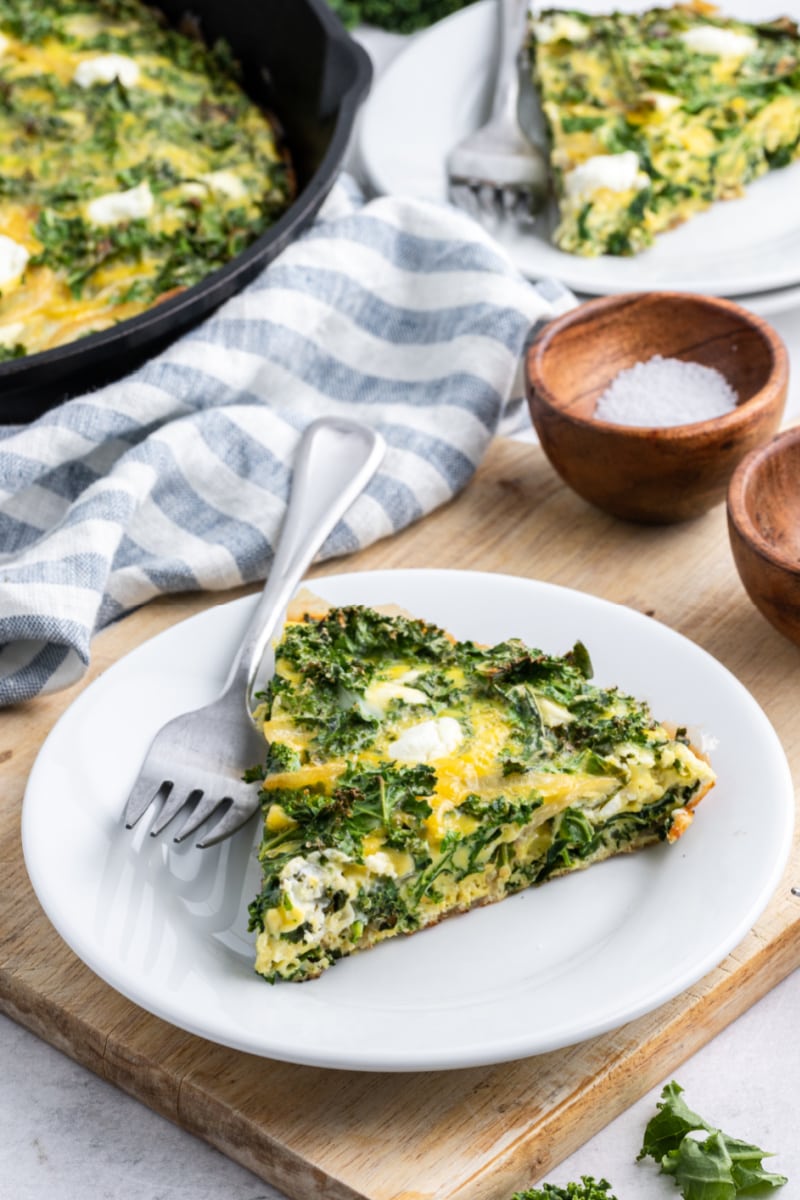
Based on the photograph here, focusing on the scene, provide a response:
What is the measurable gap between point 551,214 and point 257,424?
1393 mm

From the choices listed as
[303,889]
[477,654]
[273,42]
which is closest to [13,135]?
[273,42]

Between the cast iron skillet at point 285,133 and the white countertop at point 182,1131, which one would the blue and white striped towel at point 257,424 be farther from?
the white countertop at point 182,1131

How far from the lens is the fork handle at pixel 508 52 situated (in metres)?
4.73

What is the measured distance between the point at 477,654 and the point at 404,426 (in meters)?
1.03

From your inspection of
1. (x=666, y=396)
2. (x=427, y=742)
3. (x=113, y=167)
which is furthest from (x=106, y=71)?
(x=427, y=742)

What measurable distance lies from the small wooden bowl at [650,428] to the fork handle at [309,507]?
1.27 feet

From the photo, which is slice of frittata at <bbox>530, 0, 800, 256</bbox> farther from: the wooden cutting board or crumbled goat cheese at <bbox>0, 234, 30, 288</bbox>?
the wooden cutting board

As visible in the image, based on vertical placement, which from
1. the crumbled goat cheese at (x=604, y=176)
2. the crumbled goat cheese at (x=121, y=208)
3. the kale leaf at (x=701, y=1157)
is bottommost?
the kale leaf at (x=701, y=1157)

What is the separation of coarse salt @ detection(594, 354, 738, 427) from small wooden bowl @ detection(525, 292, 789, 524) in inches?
1.3

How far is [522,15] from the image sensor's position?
4.94m

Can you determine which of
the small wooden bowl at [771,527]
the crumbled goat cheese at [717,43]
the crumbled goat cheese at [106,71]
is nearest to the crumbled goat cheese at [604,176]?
the crumbled goat cheese at [717,43]

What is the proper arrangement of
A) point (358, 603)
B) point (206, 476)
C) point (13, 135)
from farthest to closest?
point (13, 135) → point (206, 476) → point (358, 603)

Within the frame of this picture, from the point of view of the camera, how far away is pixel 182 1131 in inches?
92.1

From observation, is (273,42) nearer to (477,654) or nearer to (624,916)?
(477,654)
